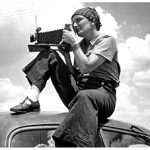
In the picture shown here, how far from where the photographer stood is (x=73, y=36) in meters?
3.58

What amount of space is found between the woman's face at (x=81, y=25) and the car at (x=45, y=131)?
0.83m

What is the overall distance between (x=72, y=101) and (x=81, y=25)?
84 cm

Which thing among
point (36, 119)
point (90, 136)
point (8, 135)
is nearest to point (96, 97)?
point (90, 136)

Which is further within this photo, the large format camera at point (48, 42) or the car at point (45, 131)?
the large format camera at point (48, 42)

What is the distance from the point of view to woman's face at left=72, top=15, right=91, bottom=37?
12.4 feet

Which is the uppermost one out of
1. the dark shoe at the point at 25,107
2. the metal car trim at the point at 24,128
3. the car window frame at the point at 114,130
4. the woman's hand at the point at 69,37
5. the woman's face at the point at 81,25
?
the woman's face at the point at 81,25

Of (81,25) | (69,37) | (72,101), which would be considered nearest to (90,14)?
(81,25)

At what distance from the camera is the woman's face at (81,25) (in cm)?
379

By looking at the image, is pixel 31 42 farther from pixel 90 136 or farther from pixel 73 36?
pixel 90 136

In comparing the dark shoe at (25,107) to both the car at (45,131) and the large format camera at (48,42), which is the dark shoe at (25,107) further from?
the large format camera at (48,42)

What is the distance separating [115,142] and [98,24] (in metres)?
1.18

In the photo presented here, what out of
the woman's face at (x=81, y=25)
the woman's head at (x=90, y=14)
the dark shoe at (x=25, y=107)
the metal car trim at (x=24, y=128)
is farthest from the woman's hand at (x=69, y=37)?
the metal car trim at (x=24, y=128)

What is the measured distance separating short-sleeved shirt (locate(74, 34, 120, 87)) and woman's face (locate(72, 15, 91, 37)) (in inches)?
5.3

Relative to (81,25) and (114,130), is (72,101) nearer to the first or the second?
(114,130)
